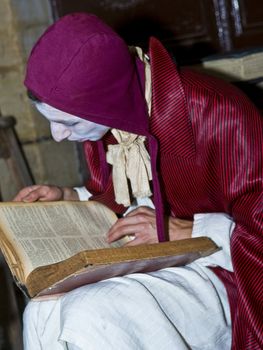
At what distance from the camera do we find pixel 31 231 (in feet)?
4.96

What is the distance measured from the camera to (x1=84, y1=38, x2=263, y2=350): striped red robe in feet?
4.82

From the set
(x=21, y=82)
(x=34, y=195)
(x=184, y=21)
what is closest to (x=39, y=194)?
(x=34, y=195)

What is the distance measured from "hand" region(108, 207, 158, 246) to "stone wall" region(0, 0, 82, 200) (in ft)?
→ 4.31

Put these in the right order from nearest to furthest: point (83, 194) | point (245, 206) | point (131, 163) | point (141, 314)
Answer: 1. point (141, 314)
2. point (245, 206)
3. point (131, 163)
4. point (83, 194)

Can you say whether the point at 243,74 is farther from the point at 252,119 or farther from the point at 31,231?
the point at 31,231

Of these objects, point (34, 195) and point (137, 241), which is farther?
point (34, 195)

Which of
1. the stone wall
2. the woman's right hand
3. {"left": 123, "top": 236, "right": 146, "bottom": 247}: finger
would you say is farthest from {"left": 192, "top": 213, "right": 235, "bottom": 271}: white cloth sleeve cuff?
the stone wall

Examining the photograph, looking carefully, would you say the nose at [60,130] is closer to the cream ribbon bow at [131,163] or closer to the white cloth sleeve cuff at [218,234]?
the cream ribbon bow at [131,163]

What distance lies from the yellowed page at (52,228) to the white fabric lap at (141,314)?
0.34 feet

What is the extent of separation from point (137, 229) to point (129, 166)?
14 cm

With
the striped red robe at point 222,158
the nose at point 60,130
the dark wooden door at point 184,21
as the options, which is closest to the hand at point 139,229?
the striped red robe at point 222,158

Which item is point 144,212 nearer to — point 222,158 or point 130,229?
point 130,229

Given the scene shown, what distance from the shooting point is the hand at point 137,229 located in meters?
1.53

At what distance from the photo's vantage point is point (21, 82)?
288 centimetres
